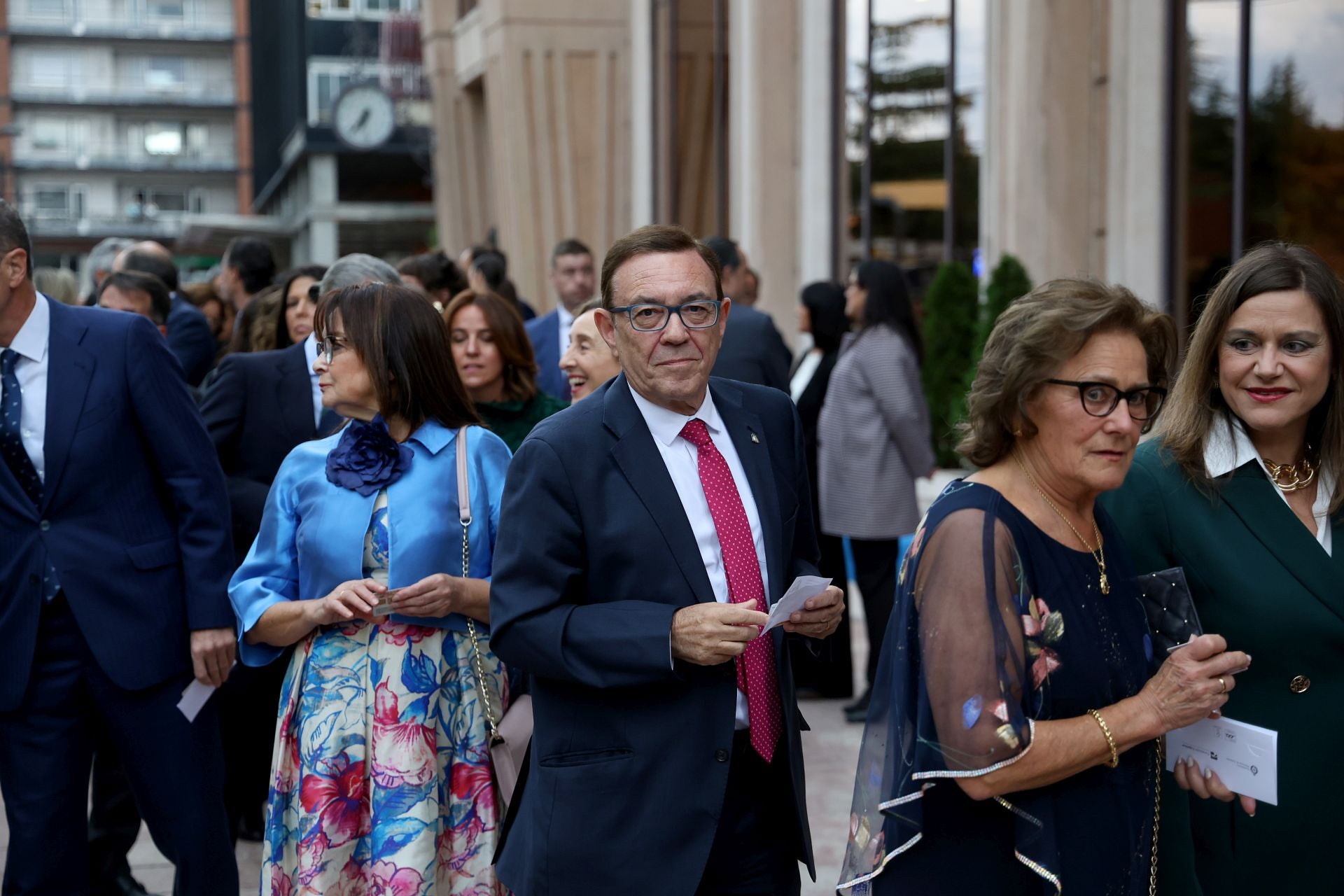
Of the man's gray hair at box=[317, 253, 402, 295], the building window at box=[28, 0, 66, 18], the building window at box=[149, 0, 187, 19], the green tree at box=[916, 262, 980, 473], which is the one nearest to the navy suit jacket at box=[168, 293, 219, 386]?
the man's gray hair at box=[317, 253, 402, 295]

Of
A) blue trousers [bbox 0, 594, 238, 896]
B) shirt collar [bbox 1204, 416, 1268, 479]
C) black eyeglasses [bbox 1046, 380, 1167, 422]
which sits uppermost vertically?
black eyeglasses [bbox 1046, 380, 1167, 422]

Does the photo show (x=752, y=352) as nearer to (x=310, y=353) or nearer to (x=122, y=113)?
(x=310, y=353)

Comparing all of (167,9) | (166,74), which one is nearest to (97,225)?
(166,74)

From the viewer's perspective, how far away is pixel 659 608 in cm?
307

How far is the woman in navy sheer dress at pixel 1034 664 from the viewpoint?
279 cm

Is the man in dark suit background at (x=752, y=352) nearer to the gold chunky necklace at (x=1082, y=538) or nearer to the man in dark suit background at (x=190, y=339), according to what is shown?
the man in dark suit background at (x=190, y=339)

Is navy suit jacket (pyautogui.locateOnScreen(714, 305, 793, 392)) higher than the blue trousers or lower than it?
higher

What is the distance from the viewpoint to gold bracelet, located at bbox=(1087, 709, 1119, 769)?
2.80 m

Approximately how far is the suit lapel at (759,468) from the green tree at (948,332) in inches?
409

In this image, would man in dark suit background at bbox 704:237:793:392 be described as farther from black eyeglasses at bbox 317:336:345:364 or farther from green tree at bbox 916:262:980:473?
green tree at bbox 916:262:980:473

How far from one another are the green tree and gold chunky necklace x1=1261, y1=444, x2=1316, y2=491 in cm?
1025

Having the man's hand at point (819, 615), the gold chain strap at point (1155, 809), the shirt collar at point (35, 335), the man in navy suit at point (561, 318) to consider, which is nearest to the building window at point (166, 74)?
the man in navy suit at point (561, 318)

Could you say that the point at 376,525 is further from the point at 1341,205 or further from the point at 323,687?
the point at 1341,205
